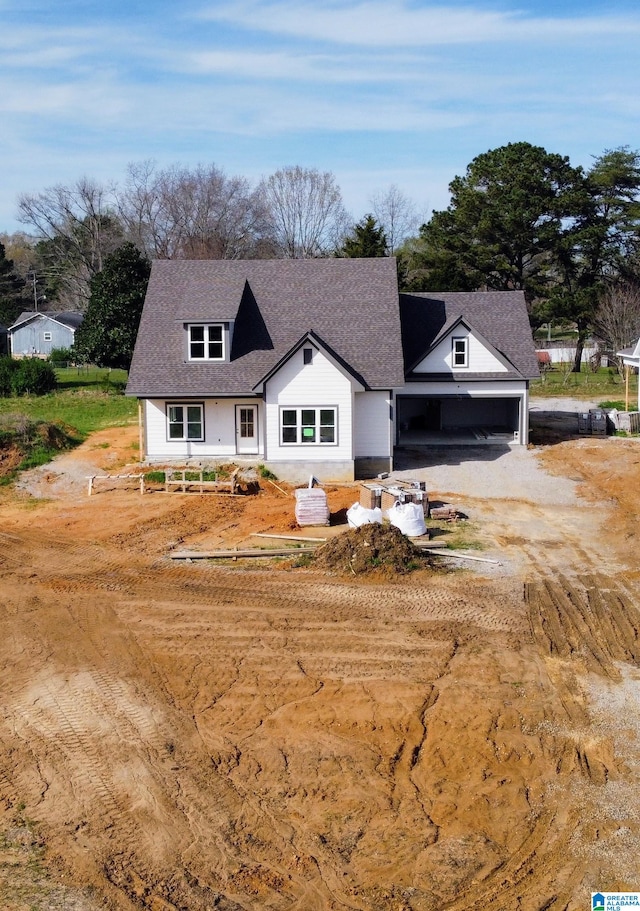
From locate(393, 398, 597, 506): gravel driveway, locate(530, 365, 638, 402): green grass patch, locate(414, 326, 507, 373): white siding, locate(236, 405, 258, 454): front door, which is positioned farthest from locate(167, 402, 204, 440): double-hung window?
locate(530, 365, 638, 402): green grass patch

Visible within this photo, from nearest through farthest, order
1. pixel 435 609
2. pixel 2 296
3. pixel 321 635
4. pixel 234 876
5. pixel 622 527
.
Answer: pixel 234 876, pixel 321 635, pixel 435 609, pixel 622 527, pixel 2 296

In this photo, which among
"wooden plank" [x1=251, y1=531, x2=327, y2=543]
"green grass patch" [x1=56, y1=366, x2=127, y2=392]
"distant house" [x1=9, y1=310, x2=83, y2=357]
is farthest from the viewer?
"distant house" [x1=9, y1=310, x2=83, y2=357]

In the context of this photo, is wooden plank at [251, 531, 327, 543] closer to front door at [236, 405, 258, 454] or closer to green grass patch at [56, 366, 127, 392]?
front door at [236, 405, 258, 454]

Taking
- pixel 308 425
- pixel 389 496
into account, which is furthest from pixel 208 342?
pixel 389 496

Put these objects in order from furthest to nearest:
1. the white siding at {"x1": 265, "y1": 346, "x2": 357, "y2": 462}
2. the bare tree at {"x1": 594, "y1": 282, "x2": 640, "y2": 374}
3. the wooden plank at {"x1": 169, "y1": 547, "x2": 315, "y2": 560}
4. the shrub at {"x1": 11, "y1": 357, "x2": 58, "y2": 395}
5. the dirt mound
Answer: the bare tree at {"x1": 594, "y1": 282, "x2": 640, "y2": 374}, the shrub at {"x1": 11, "y1": 357, "x2": 58, "y2": 395}, the white siding at {"x1": 265, "y1": 346, "x2": 357, "y2": 462}, the wooden plank at {"x1": 169, "y1": 547, "x2": 315, "y2": 560}, the dirt mound

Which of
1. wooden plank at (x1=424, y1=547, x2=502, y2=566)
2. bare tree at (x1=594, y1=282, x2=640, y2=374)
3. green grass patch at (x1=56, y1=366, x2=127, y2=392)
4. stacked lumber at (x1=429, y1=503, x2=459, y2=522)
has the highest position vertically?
bare tree at (x1=594, y1=282, x2=640, y2=374)

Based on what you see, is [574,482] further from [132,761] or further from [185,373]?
[132,761]

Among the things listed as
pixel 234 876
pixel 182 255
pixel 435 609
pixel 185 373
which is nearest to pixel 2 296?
pixel 182 255
